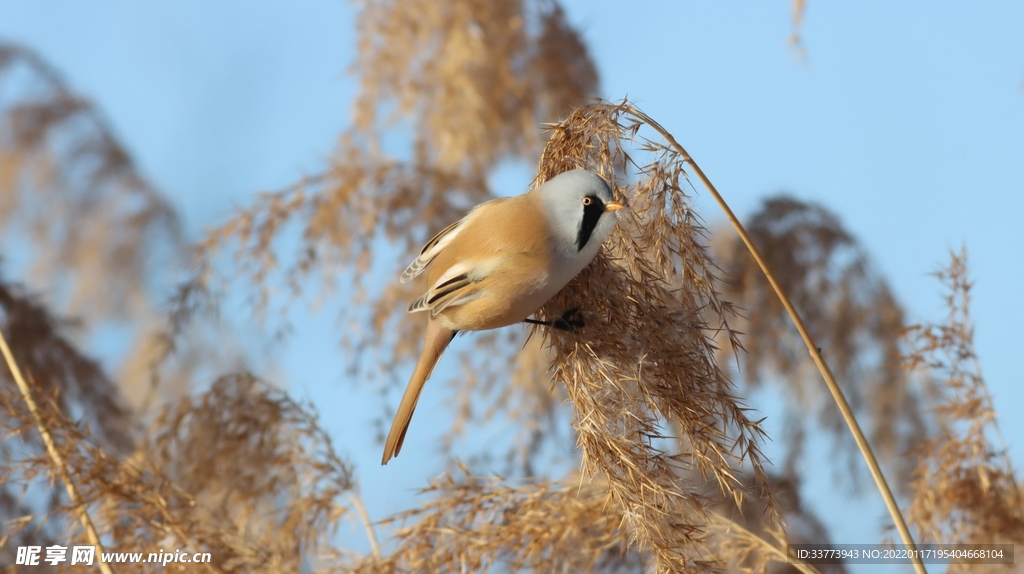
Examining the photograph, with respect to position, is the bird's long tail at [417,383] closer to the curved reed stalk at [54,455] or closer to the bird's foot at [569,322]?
the bird's foot at [569,322]

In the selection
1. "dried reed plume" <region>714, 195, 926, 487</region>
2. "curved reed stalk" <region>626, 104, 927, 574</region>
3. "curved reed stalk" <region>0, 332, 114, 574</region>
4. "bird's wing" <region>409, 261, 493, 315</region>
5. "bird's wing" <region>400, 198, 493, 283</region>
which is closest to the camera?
"curved reed stalk" <region>626, 104, 927, 574</region>

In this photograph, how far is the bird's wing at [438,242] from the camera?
142 centimetres

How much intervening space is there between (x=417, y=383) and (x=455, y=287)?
0.63 ft

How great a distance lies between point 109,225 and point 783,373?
3149mm

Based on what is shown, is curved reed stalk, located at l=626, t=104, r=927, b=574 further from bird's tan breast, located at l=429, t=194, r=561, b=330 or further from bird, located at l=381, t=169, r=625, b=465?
bird's tan breast, located at l=429, t=194, r=561, b=330

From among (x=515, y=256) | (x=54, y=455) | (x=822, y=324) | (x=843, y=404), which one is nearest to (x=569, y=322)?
(x=515, y=256)

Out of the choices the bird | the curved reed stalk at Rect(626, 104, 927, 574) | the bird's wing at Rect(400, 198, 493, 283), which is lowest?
the curved reed stalk at Rect(626, 104, 927, 574)

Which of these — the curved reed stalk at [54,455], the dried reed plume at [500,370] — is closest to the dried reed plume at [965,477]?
the dried reed plume at [500,370]

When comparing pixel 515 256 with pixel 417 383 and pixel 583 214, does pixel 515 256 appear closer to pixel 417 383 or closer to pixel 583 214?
pixel 583 214

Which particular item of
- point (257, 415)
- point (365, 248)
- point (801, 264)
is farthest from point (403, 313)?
point (801, 264)

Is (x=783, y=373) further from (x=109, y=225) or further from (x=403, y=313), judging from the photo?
(x=109, y=225)

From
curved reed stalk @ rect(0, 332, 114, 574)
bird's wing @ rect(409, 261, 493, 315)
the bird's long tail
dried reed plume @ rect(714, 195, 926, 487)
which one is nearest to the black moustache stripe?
bird's wing @ rect(409, 261, 493, 315)

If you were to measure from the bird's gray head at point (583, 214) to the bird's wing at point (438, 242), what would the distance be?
0.56 ft

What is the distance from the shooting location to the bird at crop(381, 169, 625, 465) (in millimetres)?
1240
